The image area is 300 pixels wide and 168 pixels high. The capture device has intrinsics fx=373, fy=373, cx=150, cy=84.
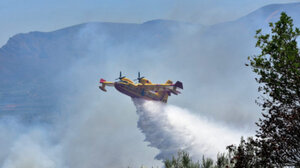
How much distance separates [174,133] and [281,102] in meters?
80.0

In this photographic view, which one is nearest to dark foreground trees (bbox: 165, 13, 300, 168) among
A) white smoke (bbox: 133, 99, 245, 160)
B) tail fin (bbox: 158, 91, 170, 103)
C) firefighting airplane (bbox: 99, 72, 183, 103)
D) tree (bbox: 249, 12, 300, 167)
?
tree (bbox: 249, 12, 300, 167)

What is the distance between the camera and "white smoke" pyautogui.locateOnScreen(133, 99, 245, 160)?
3757 inches

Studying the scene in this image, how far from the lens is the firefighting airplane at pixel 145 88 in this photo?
90.9 meters

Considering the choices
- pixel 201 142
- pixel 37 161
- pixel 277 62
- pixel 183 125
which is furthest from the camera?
pixel 37 161

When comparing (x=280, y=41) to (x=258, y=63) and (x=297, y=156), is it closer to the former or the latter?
(x=258, y=63)

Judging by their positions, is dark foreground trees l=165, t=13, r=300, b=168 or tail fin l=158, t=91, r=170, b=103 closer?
dark foreground trees l=165, t=13, r=300, b=168

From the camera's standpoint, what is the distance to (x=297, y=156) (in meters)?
18.8

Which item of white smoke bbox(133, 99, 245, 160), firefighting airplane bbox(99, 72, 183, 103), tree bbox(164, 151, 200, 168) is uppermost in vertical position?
firefighting airplane bbox(99, 72, 183, 103)

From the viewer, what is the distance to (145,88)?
310 ft

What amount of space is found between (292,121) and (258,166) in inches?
106

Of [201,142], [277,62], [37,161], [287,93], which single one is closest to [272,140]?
[287,93]

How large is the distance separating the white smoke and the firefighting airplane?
2488mm

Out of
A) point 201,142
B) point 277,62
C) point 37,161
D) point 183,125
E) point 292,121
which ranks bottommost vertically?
point 292,121

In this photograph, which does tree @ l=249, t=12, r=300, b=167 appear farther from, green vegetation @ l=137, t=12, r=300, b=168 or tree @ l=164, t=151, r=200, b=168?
tree @ l=164, t=151, r=200, b=168
